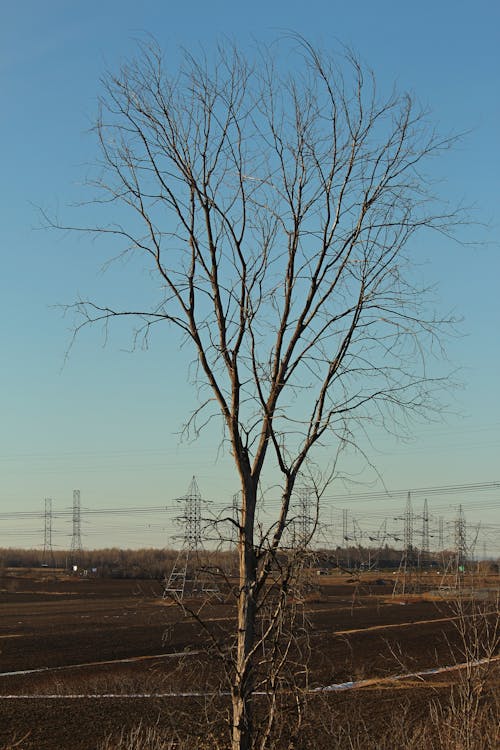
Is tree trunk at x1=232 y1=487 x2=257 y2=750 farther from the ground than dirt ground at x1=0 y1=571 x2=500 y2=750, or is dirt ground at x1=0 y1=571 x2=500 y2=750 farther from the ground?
tree trunk at x1=232 y1=487 x2=257 y2=750

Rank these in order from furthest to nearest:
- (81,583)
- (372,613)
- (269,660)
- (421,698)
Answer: (81,583)
(372,613)
(421,698)
(269,660)

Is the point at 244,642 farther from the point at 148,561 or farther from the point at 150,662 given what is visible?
the point at 148,561

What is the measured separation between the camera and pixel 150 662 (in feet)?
92.6

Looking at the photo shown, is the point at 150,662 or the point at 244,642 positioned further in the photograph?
the point at 150,662

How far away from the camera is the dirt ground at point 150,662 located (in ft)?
45.2

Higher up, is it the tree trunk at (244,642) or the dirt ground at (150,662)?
the tree trunk at (244,642)

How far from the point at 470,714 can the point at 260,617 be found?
3263 mm

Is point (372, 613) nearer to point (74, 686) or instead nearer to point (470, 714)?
point (74, 686)

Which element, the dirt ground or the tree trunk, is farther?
the dirt ground

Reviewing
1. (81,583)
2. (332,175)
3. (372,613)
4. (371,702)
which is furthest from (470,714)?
(81,583)

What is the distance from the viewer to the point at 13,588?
85750 millimetres

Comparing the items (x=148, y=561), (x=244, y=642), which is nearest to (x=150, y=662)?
(x=244, y=642)

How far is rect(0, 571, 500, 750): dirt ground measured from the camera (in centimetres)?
1378

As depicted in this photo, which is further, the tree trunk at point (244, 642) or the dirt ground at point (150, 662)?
the dirt ground at point (150, 662)
